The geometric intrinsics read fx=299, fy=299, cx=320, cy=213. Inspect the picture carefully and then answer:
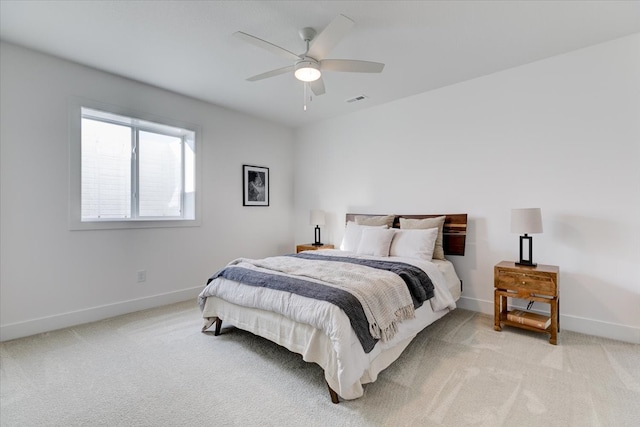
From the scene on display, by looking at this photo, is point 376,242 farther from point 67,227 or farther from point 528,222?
point 67,227

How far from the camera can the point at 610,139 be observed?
2.78 metres

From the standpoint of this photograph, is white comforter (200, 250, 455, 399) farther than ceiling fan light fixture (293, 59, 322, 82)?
No

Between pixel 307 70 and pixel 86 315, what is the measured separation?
336cm

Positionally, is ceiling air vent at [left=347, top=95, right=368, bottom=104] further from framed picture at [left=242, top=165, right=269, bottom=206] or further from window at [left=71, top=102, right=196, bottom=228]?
window at [left=71, top=102, right=196, bottom=228]

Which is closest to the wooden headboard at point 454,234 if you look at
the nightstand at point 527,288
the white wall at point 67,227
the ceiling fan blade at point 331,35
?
the nightstand at point 527,288

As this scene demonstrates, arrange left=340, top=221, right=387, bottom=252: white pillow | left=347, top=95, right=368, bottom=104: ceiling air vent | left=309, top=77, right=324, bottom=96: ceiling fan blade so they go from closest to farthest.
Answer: left=309, top=77, right=324, bottom=96: ceiling fan blade → left=340, top=221, right=387, bottom=252: white pillow → left=347, top=95, right=368, bottom=104: ceiling air vent

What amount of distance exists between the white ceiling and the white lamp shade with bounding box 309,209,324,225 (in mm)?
2010

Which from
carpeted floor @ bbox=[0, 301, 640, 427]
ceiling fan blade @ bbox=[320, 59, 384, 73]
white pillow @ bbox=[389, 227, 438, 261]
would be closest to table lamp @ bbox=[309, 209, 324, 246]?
white pillow @ bbox=[389, 227, 438, 261]

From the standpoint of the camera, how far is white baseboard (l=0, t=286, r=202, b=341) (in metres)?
2.79

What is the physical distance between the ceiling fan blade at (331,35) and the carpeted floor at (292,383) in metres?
2.42

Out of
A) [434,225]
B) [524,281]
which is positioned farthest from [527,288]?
[434,225]

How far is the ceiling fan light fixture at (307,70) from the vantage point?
2418mm

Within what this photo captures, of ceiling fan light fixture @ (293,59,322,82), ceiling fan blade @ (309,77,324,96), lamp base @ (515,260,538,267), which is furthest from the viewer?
lamp base @ (515,260,538,267)

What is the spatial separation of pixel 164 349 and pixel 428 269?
8.22 ft
